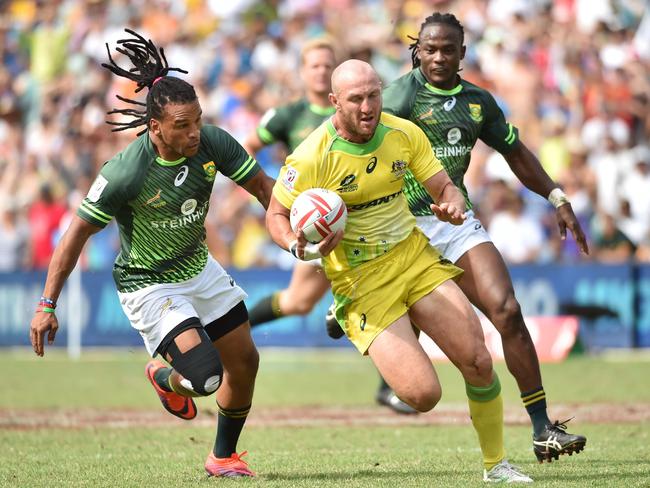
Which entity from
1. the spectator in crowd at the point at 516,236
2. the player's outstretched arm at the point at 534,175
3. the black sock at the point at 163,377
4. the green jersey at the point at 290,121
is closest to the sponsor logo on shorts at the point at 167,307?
the black sock at the point at 163,377

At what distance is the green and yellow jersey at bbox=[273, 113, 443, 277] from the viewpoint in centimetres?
713

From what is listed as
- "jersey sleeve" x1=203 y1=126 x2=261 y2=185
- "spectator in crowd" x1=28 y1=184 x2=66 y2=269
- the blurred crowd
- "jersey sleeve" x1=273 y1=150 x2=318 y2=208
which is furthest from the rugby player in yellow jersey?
"spectator in crowd" x1=28 y1=184 x2=66 y2=269

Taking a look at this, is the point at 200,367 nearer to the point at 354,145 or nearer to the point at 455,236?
the point at 354,145

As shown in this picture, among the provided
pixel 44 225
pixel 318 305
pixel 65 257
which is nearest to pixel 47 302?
pixel 65 257

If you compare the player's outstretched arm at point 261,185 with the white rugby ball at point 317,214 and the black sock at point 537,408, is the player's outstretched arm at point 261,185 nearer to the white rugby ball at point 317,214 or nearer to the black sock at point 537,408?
the white rugby ball at point 317,214

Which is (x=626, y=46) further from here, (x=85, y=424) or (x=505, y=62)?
(x=85, y=424)

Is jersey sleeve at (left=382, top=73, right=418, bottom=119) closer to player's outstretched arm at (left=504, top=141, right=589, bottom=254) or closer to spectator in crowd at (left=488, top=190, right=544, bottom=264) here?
player's outstretched arm at (left=504, top=141, right=589, bottom=254)

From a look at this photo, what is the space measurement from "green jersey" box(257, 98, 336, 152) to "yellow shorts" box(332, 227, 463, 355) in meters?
4.03

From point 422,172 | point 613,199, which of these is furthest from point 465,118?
point 613,199

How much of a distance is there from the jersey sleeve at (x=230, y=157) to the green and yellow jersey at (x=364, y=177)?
0.47 m

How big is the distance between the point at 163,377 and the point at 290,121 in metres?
4.09

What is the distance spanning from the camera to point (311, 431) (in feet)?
33.3

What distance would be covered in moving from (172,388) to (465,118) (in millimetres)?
2935

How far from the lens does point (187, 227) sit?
7.60 meters
